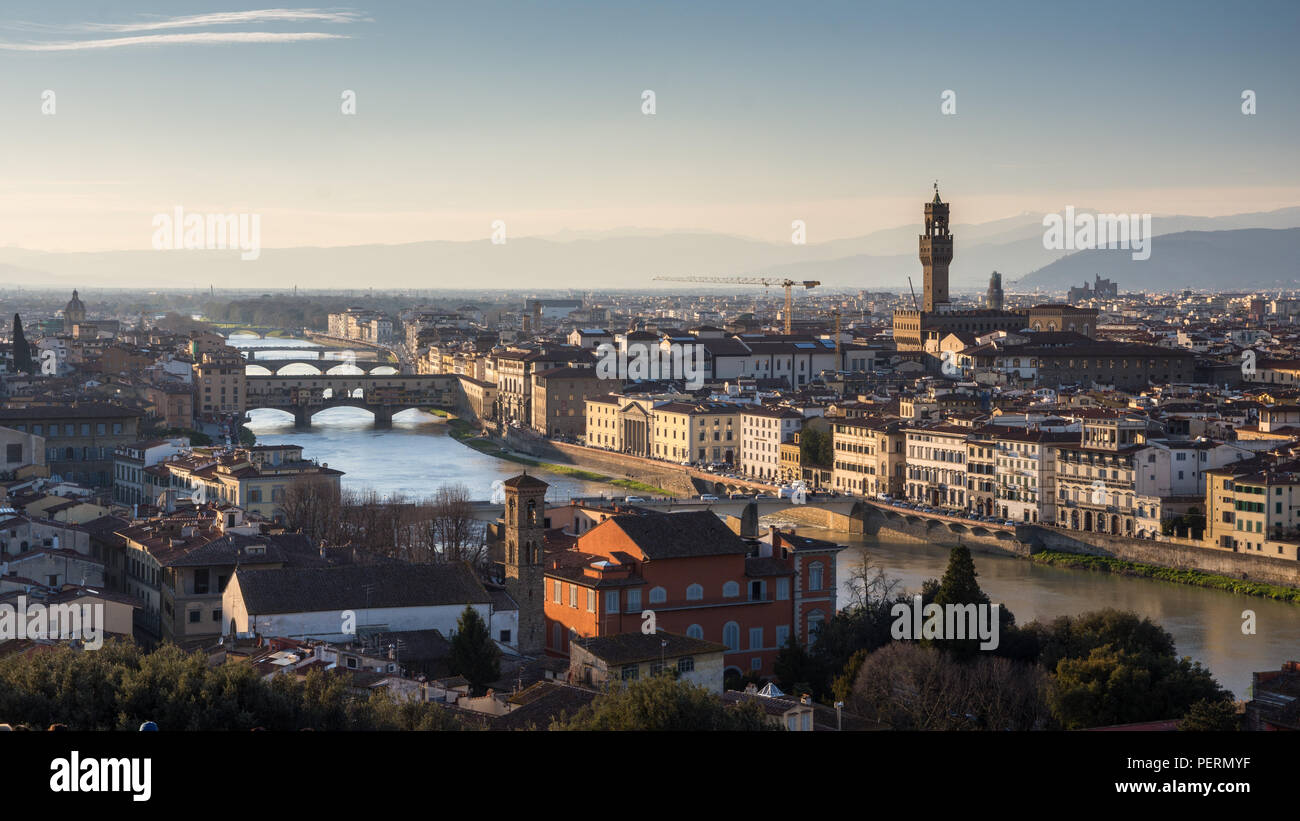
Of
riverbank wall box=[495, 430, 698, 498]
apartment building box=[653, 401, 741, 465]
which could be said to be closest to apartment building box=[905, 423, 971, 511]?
riverbank wall box=[495, 430, 698, 498]

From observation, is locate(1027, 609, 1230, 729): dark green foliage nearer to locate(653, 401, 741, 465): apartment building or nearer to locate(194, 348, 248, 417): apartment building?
locate(653, 401, 741, 465): apartment building

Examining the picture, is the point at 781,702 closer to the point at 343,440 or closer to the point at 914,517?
the point at 914,517

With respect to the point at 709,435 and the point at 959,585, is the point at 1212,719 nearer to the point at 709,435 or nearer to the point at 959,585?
the point at 959,585

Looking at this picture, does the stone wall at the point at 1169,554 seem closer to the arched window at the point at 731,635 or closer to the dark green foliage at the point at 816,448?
the dark green foliage at the point at 816,448

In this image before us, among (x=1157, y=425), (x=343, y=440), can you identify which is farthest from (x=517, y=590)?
(x=343, y=440)

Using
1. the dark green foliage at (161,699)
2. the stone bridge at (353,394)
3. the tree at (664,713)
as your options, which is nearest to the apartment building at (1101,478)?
the tree at (664,713)

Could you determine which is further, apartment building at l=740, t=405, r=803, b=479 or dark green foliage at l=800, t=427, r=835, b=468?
apartment building at l=740, t=405, r=803, b=479
